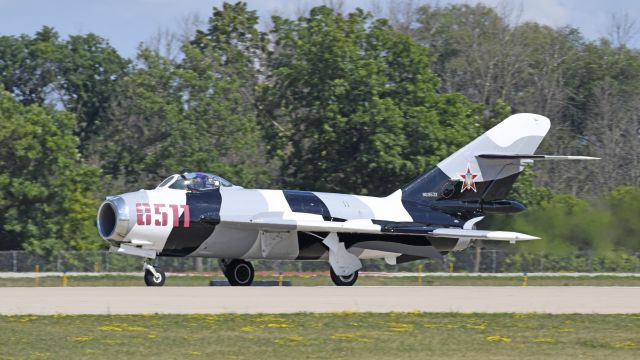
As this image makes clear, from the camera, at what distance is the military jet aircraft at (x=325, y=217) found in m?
28.4

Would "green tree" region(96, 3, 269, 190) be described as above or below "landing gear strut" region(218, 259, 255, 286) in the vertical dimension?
above

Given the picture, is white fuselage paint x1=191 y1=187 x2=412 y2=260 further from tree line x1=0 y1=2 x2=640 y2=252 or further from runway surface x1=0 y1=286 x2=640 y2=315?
tree line x1=0 y1=2 x2=640 y2=252

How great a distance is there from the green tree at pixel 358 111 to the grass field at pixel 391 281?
15.2 meters

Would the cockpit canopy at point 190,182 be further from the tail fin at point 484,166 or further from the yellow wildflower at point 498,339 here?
the yellow wildflower at point 498,339

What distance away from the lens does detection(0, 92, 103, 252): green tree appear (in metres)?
52.5

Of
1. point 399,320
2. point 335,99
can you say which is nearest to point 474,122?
point 335,99

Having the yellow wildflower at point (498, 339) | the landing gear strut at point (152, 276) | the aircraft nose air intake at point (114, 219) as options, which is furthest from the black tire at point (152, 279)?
A: the yellow wildflower at point (498, 339)

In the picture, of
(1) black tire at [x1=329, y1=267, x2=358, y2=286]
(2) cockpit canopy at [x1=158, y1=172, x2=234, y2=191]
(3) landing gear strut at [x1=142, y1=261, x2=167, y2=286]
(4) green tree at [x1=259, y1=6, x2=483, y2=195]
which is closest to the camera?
(3) landing gear strut at [x1=142, y1=261, x2=167, y2=286]

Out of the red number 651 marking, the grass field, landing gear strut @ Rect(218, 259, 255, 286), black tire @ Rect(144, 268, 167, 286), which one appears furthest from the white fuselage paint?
the grass field

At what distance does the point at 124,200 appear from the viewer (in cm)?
2808

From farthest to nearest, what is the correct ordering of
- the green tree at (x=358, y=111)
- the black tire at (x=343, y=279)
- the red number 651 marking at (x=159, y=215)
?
the green tree at (x=358, y=111) → the black tire at (x=343, y=279) → the red number 651 marking at (x=159, y=215)

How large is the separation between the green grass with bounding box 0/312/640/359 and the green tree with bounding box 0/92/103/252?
3432 centimetres

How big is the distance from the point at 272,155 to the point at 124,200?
1272 inches

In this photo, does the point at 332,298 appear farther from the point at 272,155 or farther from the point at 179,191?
the point at 272,155
